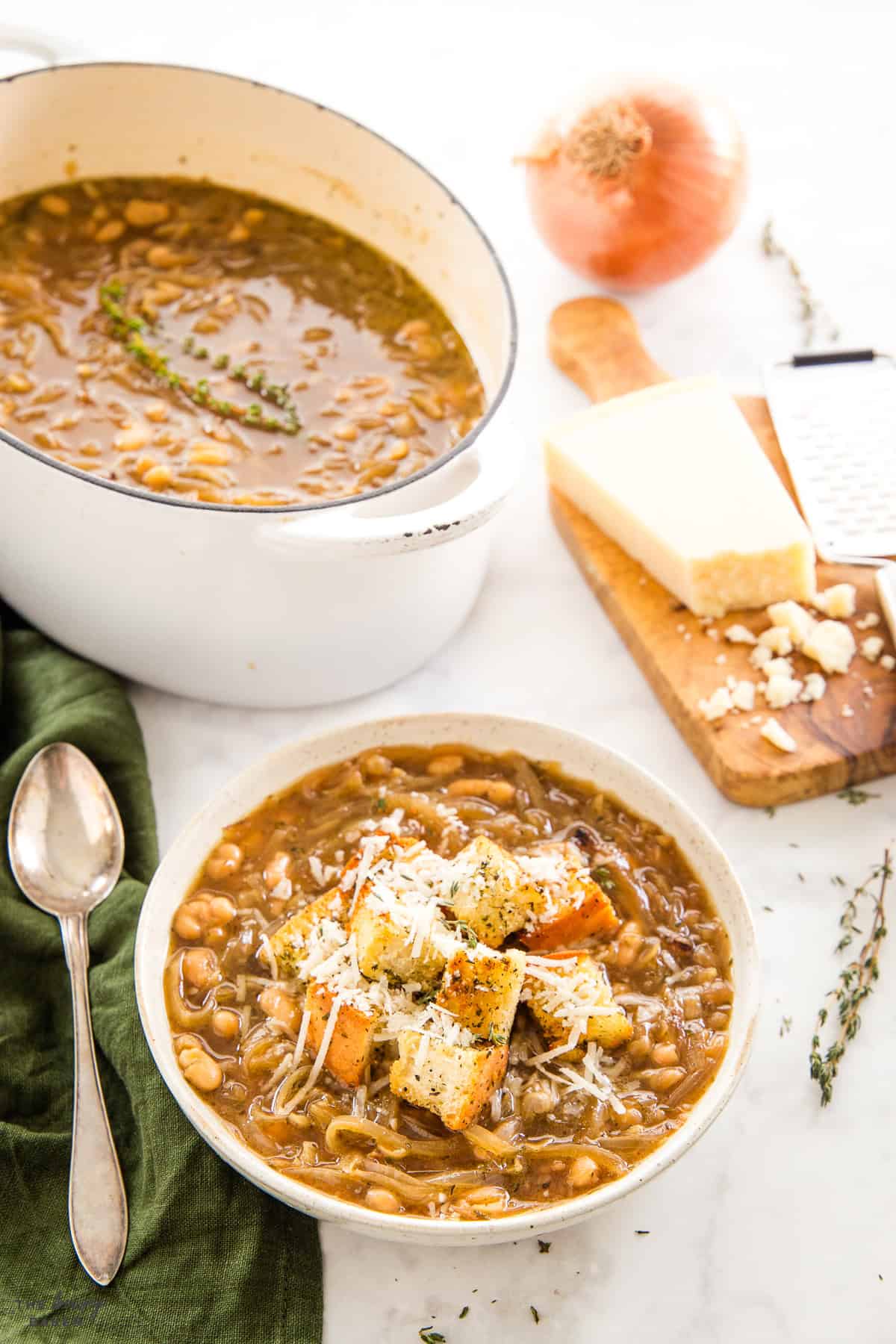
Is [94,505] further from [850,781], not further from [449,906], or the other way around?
[850,781]

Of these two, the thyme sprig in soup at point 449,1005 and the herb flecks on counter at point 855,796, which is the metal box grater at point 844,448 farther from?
the thyme sprig in soup at point 449,1005

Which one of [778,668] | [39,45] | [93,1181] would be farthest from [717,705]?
[39,45]

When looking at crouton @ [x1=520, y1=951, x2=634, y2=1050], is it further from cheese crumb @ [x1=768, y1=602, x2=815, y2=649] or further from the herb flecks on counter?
cheese crumb @ [x1=768, y1=602, x2=815, y2=649]

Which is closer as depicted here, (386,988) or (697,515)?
(386,988)

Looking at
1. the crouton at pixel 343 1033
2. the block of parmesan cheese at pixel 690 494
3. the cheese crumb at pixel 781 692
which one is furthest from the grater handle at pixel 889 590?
the crouton at pixel 343 1033

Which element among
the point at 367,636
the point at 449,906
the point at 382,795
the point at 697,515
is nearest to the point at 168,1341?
the point at 449,906

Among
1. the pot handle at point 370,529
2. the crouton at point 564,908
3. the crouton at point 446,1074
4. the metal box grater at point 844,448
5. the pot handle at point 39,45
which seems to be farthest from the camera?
the pot handle at point 39,45
